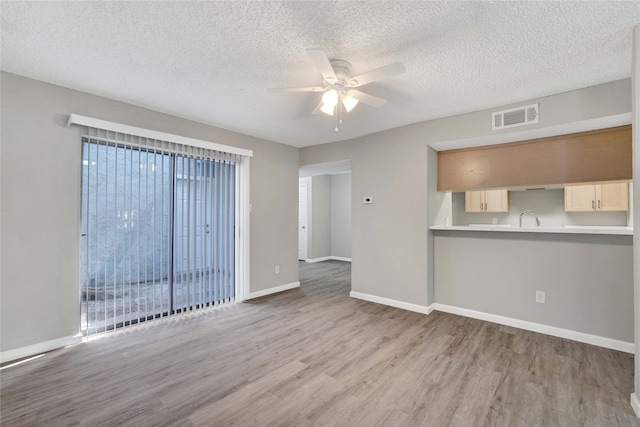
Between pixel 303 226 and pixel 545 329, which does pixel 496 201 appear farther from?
pixel 303 226

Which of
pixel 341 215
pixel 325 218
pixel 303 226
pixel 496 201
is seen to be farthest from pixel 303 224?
pixel 496 201

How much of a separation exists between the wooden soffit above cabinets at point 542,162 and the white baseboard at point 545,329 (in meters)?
1.55

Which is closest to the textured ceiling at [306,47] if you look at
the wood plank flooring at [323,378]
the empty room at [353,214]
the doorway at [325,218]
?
the empty room at [353,214]

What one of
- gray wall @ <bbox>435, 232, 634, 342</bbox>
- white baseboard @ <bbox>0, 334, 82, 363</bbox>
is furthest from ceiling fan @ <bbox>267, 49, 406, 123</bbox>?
white baseboard @ <bbox>0, 334, 82, 363</bbox>

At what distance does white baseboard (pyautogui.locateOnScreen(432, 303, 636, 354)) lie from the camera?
2.68 metres

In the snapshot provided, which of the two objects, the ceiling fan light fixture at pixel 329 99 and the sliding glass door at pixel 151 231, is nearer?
the ceiling fan light fixture at pixel 329 99

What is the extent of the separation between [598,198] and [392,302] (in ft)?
11.3

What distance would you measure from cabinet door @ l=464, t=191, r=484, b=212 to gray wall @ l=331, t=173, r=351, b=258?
3.23 meters

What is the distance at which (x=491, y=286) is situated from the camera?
3449 millimetres

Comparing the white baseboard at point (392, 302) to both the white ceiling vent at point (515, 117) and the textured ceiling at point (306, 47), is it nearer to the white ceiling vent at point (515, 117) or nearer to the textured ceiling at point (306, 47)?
the white ceiling vent at point (515, 117)

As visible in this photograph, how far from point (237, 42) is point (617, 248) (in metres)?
3.88

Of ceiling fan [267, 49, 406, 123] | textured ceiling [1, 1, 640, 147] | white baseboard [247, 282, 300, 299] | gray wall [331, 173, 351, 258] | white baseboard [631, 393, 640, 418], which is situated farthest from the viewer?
gray wall [331, 173, 351, 258]

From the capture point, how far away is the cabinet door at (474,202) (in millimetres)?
5070

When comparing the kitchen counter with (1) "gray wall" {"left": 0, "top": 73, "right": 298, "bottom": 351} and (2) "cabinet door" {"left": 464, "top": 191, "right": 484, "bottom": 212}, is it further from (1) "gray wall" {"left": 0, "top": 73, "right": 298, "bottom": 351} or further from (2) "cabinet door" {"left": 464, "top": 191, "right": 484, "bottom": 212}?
(1) "gray wall" {"left": 0, "top": 73, "right": 298, "bottom": 351}
